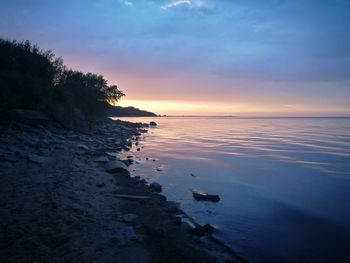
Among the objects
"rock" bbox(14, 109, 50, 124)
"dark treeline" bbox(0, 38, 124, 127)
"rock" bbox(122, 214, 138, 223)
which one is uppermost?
"dark treeline" bbox(0, 38, 124, 127)

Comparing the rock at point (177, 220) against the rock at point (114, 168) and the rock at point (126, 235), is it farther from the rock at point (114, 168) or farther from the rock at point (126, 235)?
the rock at point (114, 168)

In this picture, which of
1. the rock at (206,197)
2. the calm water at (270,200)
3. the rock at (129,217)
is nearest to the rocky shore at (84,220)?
the rock at (129,217)

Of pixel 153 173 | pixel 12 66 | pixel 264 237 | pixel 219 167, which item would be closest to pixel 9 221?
pixel 264 237

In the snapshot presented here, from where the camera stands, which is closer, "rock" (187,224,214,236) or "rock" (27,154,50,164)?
"rock" (187,224,214,236)

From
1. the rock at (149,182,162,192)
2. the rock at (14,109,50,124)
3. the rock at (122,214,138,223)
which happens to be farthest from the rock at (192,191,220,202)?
the rock at (14,109,50,124)

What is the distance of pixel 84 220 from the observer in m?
6.19

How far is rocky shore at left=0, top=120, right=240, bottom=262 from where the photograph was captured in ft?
16.0

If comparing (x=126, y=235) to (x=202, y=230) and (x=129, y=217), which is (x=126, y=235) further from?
(x=202, y=230)

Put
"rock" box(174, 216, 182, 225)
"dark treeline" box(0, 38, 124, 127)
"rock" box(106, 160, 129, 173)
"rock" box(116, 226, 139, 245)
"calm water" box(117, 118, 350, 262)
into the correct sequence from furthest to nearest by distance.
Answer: "dark treeline" box(0, 38, 124, 127) < "rock" box(106, 160, 129, 173) < "rock" box(174, 216, 182, 225) < "calm water" box(117, 118, 350, 262) < "rock" box(116, 226, 139, 245)

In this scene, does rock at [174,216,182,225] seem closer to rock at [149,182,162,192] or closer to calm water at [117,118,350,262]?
calm water at [117,118,350,262]

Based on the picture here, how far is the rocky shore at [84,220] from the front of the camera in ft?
16.0

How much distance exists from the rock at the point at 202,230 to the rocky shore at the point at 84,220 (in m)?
0.03

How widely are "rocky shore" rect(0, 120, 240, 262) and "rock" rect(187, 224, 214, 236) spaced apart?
0.03 meters

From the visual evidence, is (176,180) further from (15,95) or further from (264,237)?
(15,95)
